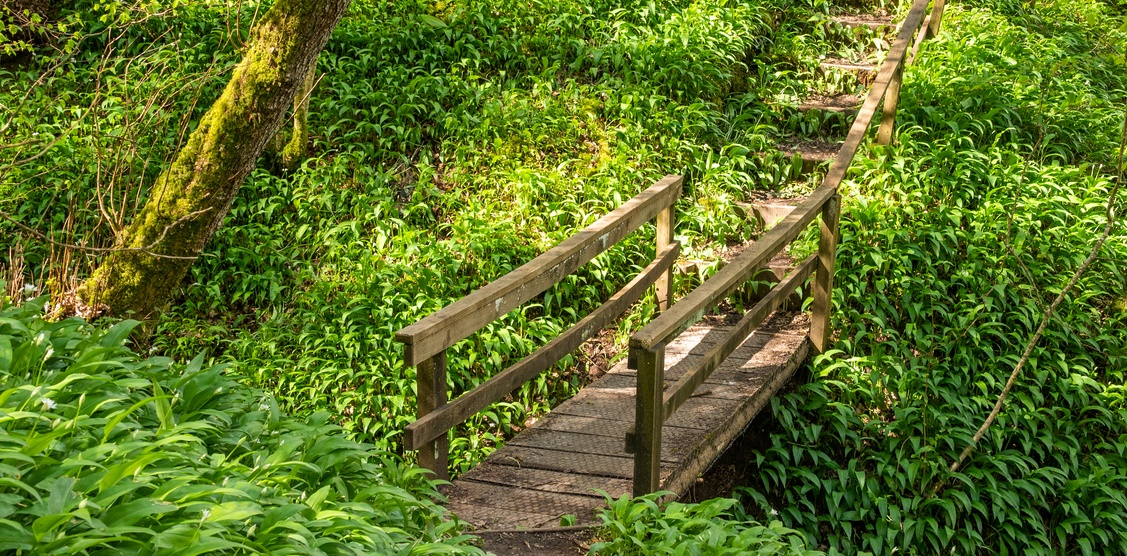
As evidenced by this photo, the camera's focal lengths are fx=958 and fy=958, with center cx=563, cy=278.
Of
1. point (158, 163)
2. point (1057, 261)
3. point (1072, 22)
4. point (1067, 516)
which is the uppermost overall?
point (1072, 22)

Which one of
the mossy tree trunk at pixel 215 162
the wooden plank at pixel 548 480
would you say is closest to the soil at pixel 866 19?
the mossy tree trunk at pixel 215 162

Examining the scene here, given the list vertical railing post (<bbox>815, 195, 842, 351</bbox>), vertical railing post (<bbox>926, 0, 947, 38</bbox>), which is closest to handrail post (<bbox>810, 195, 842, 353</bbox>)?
vertical railing post (<bbox>815, 195, 842, 351</bbox>)

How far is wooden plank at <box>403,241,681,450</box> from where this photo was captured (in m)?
4.11

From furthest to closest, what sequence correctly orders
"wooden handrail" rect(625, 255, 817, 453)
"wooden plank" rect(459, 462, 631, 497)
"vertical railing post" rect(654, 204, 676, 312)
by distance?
"vertical railing post" rect(654, 204, 676, 312) → "wooden plank" rect(459, 462, 631, 497) → "wooden handrail" rect(625, 255, 817, 453)

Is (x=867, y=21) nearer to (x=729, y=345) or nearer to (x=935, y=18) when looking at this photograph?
(x=935, y=18)

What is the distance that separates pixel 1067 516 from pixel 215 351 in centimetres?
547

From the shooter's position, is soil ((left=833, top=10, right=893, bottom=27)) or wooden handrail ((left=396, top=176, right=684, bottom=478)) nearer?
wooden handrail ((left=396, top=176, right=684, bottom=478))

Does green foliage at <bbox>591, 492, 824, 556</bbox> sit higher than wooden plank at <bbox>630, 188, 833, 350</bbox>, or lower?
lower

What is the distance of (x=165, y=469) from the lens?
2.52 metres

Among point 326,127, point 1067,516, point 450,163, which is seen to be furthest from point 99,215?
point 1067,516

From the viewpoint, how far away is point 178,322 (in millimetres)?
6758

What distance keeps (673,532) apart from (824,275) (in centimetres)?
277

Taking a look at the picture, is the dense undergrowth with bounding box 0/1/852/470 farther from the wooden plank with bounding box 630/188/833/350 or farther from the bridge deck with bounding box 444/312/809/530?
the wooden plank with bounding box 630/188/833/350

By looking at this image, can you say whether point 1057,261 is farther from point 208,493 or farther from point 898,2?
point 208,493
